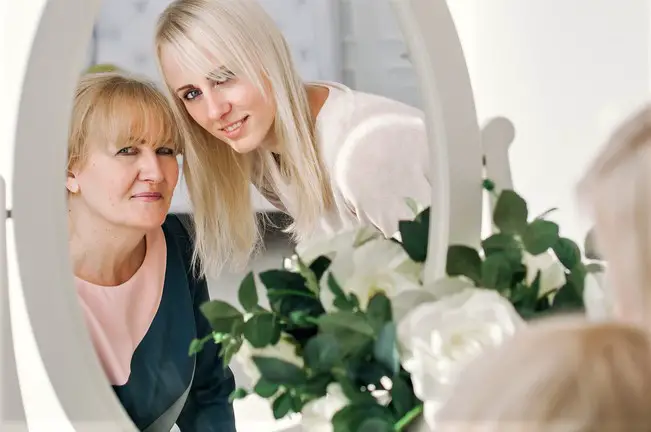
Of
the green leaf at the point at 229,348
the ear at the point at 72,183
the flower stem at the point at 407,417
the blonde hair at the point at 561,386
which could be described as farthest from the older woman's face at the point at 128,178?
the blonde hair at the point at 561,386

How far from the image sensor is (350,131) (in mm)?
506

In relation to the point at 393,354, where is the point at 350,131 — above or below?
above

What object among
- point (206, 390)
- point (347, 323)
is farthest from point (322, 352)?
point (206, 390)

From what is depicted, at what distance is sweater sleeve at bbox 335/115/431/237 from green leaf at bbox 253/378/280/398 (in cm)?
14

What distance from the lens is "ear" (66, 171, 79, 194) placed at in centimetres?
49

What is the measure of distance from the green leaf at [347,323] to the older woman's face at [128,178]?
6.2 inches


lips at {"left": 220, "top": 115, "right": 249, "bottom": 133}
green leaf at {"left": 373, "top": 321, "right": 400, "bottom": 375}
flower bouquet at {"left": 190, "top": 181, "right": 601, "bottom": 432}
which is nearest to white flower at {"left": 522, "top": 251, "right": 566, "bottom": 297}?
flower bouquet at {"left": 190, "top": 181, "right": 601, "bottom": 432}

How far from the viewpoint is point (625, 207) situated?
318 millimetres

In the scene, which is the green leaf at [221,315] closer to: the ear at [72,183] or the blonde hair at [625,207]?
the ear at [72,183]

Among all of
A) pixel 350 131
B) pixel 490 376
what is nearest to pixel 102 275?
pixel 350 131

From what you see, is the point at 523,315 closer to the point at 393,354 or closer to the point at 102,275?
the point at 393,354

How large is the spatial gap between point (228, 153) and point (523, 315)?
0.23 metres

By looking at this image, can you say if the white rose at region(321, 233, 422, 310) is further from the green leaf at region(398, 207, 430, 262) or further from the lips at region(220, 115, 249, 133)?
the lips at region(220, 115, 249, 133)

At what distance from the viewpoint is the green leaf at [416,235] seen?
1.55 ft
